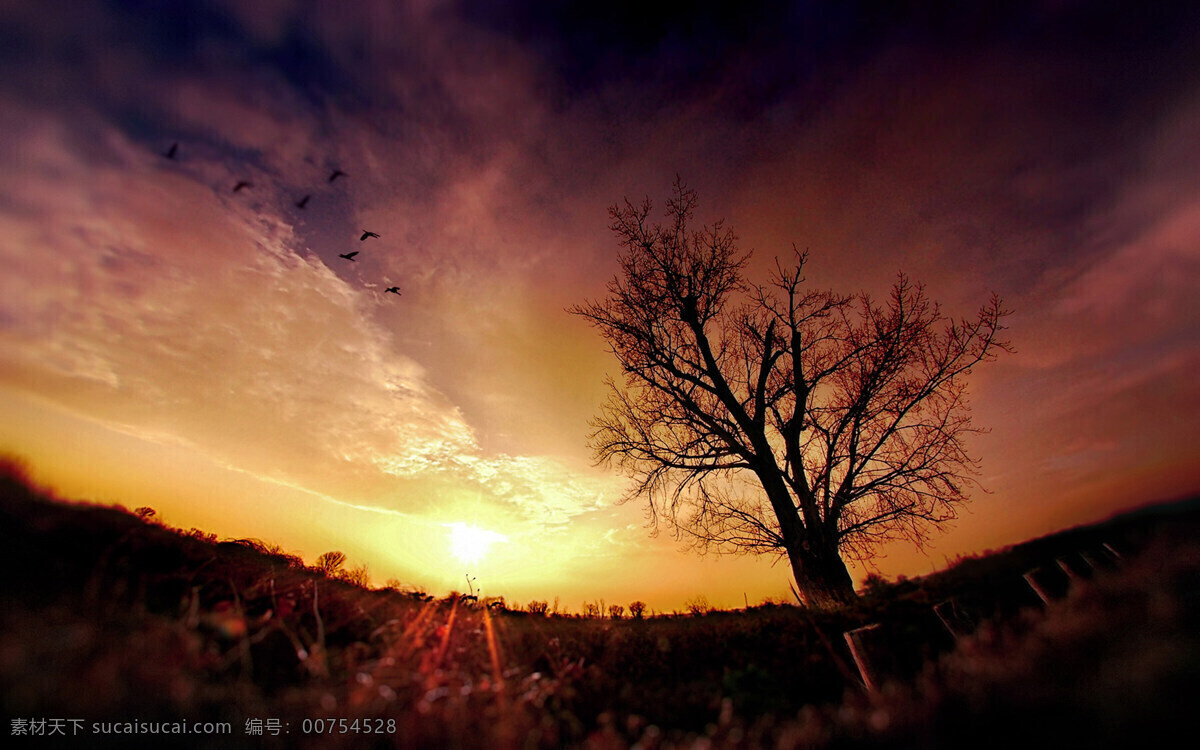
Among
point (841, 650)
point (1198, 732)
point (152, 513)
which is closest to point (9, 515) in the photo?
point (152, 513)

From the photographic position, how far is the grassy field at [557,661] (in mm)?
1953

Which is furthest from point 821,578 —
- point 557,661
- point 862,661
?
point 557,661

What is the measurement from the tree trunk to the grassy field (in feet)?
3.98

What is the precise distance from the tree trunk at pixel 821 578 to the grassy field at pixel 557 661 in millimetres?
1213

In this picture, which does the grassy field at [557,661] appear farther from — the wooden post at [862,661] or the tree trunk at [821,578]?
the tree trunk at [821,578]

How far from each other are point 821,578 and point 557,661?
18.3 feet

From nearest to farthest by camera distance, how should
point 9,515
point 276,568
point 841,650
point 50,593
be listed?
point 50,593, point 9,515, point 841,650, point 276,568

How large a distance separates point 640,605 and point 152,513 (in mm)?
9269

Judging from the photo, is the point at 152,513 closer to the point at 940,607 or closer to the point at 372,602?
the point at 372,602

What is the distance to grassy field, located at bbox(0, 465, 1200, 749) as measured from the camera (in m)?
1.95

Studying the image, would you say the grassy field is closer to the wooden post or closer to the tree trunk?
the wooden post

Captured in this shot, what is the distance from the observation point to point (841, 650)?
477cm

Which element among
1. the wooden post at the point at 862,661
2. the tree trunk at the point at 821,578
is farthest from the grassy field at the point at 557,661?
the tree trunk at the point at 821,578

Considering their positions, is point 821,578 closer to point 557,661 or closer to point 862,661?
point 862,661
